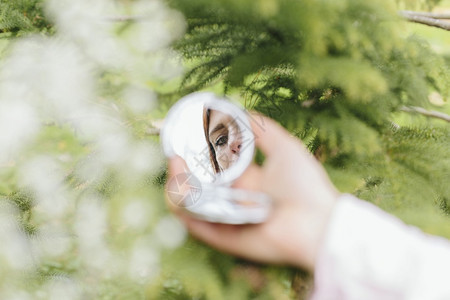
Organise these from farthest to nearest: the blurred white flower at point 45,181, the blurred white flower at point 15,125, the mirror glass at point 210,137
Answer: the blurred white flower at point 15,125, the blurred white flower at point 45,181, the mirror glass at point 210,137

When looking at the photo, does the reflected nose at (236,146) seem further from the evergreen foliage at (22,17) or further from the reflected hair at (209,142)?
the evergreen foliage at (22,17)

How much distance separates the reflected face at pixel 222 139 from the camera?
0.93m

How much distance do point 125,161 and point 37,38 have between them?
697 mm

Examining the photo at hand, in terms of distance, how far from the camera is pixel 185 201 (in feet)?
2.70

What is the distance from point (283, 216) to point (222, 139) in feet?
0.79

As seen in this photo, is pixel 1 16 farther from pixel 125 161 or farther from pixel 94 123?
pixel 125 161

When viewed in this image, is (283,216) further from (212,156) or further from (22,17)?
(22,17)

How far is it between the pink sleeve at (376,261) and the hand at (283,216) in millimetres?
31

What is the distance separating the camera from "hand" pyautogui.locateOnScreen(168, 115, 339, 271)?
2.59 ft

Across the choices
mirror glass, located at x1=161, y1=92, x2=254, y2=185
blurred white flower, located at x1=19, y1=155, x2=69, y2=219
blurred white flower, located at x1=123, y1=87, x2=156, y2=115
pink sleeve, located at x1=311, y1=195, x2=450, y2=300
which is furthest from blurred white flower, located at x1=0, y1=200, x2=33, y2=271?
pink sleeve, located at x1=311, y1=195, x2=450, y2=300

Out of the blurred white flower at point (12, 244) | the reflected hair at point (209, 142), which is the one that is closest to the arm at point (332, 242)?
the reflected hair at point (209, 142)

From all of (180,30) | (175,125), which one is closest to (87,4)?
(180,30)

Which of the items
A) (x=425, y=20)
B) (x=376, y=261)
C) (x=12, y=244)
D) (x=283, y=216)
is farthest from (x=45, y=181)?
(x=425, y=20)

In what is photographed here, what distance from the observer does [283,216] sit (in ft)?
2.63
